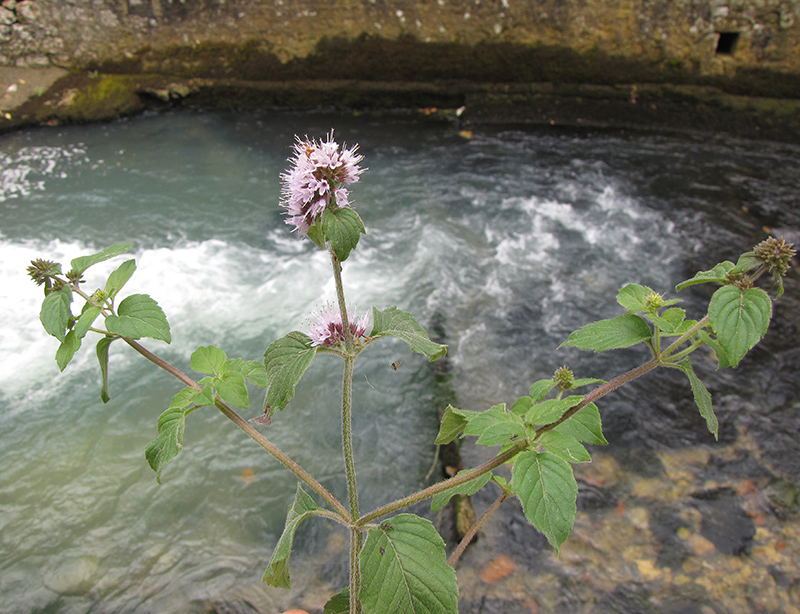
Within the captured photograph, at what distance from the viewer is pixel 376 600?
1.20 m

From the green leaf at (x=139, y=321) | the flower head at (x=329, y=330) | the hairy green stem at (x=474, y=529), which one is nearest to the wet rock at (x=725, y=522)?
the hairy green stem at (x=474, y=529)

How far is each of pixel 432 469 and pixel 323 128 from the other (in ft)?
16.0

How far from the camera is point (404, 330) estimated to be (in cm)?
143

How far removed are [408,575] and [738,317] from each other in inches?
36.0

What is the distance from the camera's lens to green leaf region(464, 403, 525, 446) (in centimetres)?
120

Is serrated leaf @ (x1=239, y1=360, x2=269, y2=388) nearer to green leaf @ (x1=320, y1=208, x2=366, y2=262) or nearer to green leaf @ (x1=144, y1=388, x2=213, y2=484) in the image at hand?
green leaf @ (x1=144, y1=388, x2=213, y2=484)

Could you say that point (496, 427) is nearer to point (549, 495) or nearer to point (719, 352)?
point (549, 495)

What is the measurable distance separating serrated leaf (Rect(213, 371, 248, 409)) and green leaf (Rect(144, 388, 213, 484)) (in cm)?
5

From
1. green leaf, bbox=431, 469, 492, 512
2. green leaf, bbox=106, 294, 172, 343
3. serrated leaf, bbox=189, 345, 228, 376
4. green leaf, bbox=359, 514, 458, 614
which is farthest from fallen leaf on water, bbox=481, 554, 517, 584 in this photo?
green leaf, bbox=106, 294, 172, 343

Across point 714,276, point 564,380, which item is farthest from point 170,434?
point 714,276

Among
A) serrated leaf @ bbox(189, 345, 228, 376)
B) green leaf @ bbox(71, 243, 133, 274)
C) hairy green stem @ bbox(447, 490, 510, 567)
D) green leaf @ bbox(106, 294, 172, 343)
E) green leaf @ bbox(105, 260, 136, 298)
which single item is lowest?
hairy green stem @ bbox(447, 490, 510, 567)

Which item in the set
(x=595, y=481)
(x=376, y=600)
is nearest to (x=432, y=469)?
(x=595, y=481)

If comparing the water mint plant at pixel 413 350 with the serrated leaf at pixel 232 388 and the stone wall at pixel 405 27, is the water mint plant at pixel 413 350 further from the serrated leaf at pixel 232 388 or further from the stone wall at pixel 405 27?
the stone wall at pixel 405 27

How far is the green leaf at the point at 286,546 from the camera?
1247 millimetres
